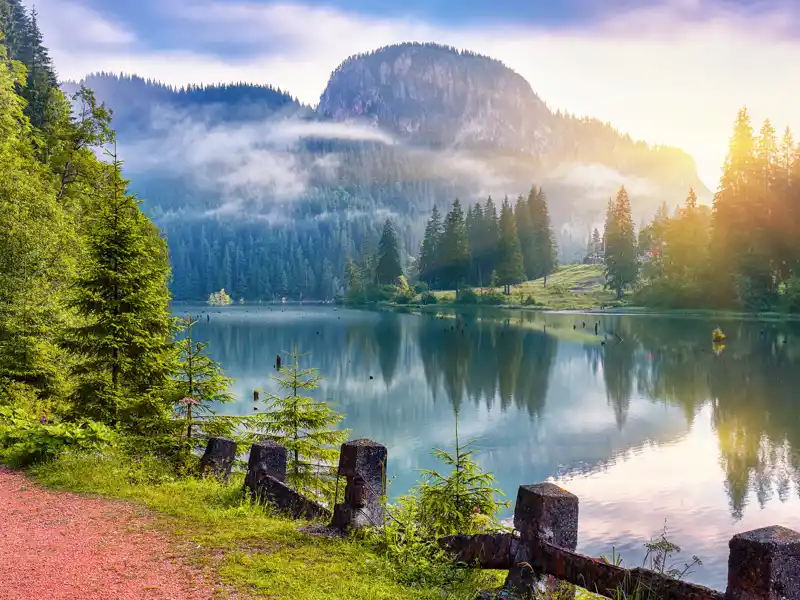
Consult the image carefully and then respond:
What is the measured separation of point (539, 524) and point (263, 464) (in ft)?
16.0

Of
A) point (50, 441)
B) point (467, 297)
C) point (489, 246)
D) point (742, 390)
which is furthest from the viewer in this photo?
point (489, 246)

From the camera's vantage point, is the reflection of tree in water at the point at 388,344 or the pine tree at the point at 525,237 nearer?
the reflection of tree in water at the point at 388,344

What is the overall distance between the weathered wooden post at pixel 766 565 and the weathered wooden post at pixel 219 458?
824 centimetres

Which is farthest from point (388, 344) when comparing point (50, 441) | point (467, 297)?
point (50, 441)

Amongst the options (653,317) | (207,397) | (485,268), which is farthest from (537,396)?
(485,268)

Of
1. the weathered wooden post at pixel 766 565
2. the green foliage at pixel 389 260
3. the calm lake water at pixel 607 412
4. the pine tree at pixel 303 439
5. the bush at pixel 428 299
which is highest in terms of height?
the green foliage at pixel 389 260

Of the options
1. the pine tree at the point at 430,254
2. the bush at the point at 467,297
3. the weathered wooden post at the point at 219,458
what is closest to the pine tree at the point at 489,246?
the bush at the point at 467,297

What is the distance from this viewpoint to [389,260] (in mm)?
115938

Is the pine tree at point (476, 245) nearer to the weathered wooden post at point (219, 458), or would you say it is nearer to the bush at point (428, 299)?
the bush at point (428, 299)

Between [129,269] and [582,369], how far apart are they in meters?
37.0

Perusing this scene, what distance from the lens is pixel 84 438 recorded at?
10.9m

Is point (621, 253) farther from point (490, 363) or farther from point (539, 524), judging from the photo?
point (539, 524)

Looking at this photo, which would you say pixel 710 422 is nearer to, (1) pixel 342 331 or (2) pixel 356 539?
(2) pixel 356 539

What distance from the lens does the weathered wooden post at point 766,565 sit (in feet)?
11.4
